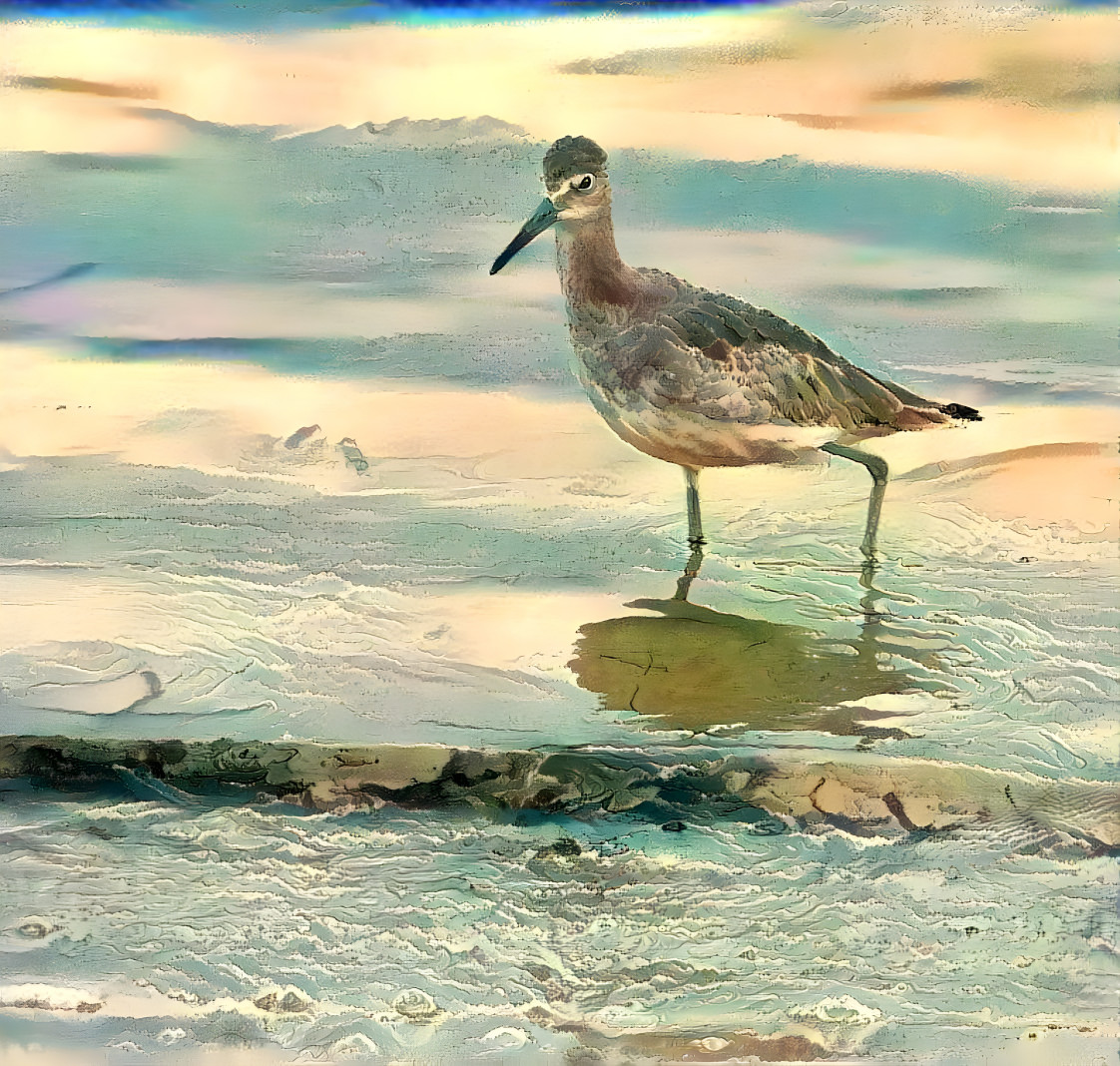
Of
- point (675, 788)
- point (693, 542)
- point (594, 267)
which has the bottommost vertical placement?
point (675, 788)

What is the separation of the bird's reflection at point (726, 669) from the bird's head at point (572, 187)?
0.45 m

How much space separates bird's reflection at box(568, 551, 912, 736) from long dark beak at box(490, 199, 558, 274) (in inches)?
17.3

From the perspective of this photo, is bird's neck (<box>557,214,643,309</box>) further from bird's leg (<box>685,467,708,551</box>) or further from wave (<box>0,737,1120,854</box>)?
wave (<box>0,737,1120,854</box>)

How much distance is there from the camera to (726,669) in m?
1.27

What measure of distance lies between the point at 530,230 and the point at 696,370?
271mm

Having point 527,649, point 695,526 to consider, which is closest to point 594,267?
point 695,526

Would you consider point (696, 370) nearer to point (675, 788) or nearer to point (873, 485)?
point (873, 485)

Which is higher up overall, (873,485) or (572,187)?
(572,187)

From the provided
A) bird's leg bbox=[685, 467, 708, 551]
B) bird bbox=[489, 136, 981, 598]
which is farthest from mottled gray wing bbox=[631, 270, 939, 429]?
bird's leg bbox=[685, 467, 708, 551]

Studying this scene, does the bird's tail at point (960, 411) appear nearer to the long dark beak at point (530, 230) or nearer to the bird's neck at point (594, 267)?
the bird's neck at point (594, 267)

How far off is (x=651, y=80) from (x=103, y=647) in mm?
987

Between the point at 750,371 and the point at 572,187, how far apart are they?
318 millimetres

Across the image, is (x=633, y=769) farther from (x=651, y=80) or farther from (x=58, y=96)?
(x=58, y=96)

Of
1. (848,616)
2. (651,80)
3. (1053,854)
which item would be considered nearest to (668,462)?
(848,616)
